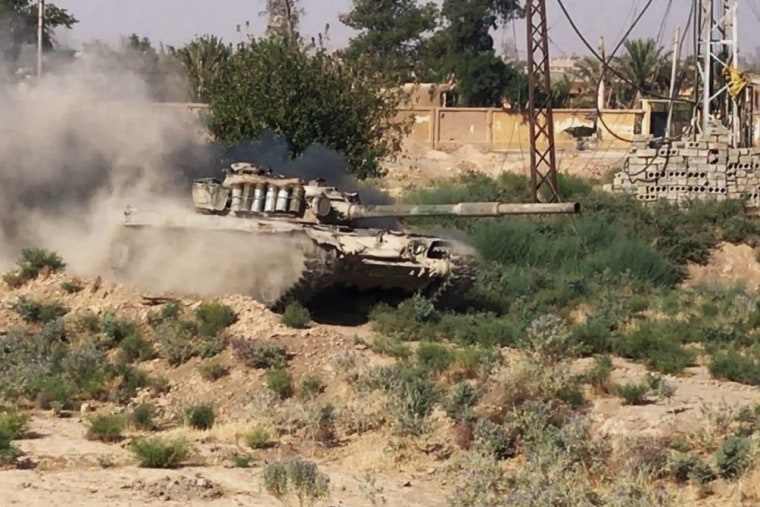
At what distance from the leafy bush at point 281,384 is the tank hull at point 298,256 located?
296cm

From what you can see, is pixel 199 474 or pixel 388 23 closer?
pixel 199 474

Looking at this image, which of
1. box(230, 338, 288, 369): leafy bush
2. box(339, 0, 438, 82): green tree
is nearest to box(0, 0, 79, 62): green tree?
box(230, 338, 288, 369): leafy bush

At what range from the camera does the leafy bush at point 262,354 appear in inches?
707

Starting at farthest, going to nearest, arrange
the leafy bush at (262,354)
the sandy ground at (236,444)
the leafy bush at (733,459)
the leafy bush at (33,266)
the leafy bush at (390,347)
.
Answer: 1. the leafy bush at (33,266)
2. the leafy bush at (390,347)
3. the leafy bush at (262,354)
4. the leafy bush at (733,459)
5. the sandy ground at (236,444)

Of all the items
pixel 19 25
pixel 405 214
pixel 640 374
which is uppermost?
pixel 19 25

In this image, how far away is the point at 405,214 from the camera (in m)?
21.0

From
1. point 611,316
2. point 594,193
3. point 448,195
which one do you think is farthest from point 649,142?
point 611,316

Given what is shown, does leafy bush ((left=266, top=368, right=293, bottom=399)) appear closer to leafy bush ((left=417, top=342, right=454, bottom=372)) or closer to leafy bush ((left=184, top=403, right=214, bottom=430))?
leafy bush ((left=184, top=403, right=214, bottom=430))

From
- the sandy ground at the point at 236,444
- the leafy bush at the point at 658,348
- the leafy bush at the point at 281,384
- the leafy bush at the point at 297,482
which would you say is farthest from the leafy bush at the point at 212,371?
the leafy bush at the point at 297,482

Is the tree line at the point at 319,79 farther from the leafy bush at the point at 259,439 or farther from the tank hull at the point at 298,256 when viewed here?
the leafy bush at the point at 259,439

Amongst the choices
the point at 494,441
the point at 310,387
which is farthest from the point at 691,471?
the point at 310,387

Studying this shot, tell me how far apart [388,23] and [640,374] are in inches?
2418

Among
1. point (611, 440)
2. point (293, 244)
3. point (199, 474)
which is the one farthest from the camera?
point (293, 244)

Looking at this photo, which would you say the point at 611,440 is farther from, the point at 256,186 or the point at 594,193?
the point at 594,193
